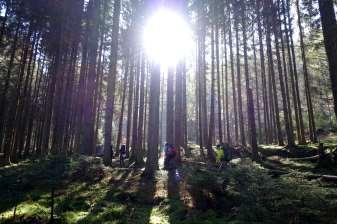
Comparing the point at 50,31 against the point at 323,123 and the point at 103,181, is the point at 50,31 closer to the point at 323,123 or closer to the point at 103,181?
the point at 103,181

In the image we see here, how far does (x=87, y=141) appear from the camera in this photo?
2039cm

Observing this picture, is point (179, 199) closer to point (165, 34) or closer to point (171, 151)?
point (171, 151)

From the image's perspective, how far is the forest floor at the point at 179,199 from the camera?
8.23 meters

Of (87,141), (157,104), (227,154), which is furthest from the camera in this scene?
(87,141)

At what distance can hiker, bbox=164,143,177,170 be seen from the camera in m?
16.5

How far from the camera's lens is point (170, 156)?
55.3 ft

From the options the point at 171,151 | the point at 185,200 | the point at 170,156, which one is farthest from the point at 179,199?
the point at 170,156

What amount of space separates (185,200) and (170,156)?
6.29 meters

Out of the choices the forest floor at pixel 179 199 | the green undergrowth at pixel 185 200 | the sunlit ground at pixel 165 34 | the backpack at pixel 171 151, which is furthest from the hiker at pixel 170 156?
the sunlit ground at pixel 165 34

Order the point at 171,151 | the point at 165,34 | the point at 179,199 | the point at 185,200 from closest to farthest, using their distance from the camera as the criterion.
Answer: the point at 185,200, the point at 179,199, the point at 171,151, the point at 165,34

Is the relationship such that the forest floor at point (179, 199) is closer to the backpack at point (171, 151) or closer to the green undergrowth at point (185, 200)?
the green undergrowth at point (185, 200)

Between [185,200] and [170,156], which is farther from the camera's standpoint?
[170,156]

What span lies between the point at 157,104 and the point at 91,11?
530 inches

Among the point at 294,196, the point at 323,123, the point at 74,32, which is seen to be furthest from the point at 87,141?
the point at 323,123
